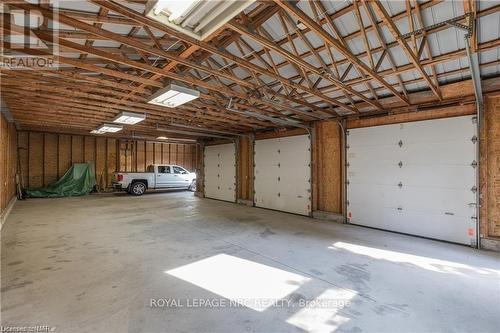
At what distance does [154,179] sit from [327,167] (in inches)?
350

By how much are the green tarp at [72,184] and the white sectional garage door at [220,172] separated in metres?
5.77

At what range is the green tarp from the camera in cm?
1035

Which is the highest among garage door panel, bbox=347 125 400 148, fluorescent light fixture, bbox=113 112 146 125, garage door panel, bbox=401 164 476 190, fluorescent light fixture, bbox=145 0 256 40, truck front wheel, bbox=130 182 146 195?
fluorescent light fixture, bbox=113 112 146 125

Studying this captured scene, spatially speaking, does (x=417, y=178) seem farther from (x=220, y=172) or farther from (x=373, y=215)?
(x=220, y=172)

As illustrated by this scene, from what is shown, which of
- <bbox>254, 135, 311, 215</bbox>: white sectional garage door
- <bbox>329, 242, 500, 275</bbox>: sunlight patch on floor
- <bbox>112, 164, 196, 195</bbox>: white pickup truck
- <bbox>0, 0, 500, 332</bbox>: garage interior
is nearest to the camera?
<bbox>0, 0, 500, 332</bbox>: garage interior

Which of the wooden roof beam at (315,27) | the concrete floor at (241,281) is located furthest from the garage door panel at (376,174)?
the wooden roof beam at (315,27)

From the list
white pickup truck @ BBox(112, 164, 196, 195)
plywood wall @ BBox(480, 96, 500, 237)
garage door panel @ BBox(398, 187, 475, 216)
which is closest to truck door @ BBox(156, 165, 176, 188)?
white pickup truck @ BBox(112, 164, 196, 195)

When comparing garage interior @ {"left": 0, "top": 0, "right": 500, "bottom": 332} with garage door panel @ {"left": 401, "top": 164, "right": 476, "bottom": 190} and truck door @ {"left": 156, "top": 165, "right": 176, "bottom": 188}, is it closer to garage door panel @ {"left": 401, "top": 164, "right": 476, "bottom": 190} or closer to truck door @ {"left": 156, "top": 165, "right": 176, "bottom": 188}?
garage door panel @ {"left": 401, "top": 164, "right": 476, "bottom": 190}

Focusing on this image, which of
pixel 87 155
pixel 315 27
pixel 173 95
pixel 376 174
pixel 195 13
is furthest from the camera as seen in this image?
pixel 87 155

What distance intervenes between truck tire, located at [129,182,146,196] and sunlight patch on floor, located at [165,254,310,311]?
920cm

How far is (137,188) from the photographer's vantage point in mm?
11617

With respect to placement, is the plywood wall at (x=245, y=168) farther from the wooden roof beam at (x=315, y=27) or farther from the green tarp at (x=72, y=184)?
the green tarp at (x=72, y=184)

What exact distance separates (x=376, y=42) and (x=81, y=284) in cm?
506

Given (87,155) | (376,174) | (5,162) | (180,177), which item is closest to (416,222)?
(376,174)
